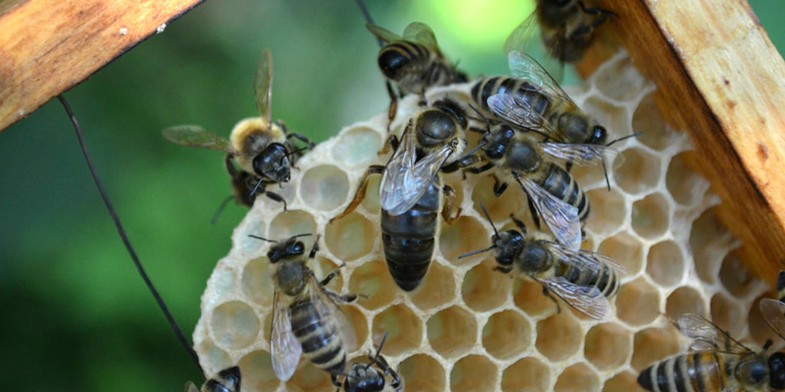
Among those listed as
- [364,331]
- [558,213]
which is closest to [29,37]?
[364,331]

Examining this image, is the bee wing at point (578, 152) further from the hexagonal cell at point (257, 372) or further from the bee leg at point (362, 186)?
the hexagonal cell at point (257, 372)

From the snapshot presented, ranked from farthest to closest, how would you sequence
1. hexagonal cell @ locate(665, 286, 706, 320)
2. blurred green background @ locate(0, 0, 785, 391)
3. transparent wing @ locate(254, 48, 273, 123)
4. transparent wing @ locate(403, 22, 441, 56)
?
blurred green background @ locate(0, 0, 785, 391), transparent wing @ locate(403, 22, 441, 56), transparent wing @ locate(254, 48, 273, 123), hexagonal cell @ locate(665, 286, 706, 320)

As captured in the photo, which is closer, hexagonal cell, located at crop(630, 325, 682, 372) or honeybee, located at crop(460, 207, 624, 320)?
honeybee, located at crop(460, 207, 624, 320)

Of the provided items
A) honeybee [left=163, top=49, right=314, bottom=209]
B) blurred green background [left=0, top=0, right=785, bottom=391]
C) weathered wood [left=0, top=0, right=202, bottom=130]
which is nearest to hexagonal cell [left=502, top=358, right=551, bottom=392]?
honeybee [left=163, top=49, right=314, bottom=209]

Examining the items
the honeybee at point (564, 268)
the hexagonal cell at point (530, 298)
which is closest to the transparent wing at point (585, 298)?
the honeybee at point (564, 268)

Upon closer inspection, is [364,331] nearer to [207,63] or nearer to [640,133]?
[640,133]

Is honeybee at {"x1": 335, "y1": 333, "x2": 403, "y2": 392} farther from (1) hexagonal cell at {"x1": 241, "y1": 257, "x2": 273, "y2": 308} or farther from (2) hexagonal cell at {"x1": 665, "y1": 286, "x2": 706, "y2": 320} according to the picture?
(2) hexagonal cell at {"x1": 665, "y1": 286, "x2": 706, "y2": 320}

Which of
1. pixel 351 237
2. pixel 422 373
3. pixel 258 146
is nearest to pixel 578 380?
pixel 422 373
